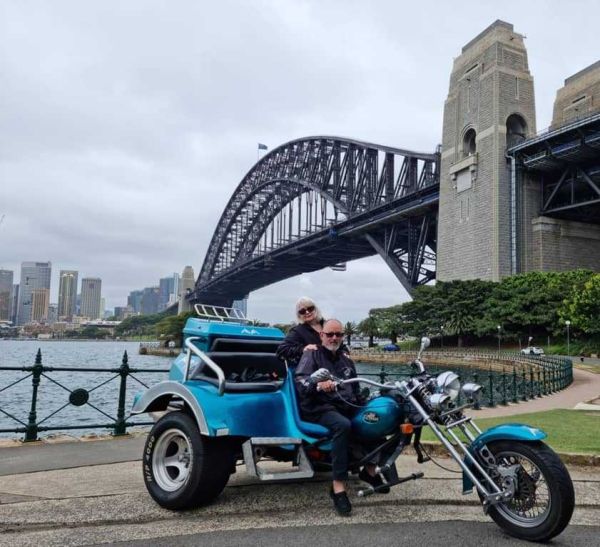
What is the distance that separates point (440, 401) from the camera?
3.48m

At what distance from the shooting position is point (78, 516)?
11.8ft

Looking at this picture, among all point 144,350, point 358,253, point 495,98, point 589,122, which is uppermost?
point 495,98

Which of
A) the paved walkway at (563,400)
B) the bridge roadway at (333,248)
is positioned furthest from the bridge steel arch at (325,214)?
the paved walkway at (563,400)

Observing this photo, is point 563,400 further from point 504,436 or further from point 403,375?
point 504,436

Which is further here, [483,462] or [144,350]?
[144,350]

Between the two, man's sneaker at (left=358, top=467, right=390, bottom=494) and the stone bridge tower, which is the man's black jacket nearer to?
man's sneaker at (left=358, top=467, right=390, bottom=494)

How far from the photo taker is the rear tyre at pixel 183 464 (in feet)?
12.3

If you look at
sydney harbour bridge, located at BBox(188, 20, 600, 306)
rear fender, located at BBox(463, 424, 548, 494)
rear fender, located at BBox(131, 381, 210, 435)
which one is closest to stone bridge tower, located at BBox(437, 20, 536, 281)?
sydney harbour bridge, located at BBox(188, 20, 600, 306)

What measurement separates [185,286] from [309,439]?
4480 inches

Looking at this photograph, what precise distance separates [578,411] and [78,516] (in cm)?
1100

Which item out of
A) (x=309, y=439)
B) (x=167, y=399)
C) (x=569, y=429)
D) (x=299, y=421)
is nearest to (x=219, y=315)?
(x=167, y=399)

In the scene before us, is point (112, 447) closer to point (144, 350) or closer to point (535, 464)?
point (535, 464)

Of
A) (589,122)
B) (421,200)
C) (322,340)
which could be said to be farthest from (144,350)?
(322,340)

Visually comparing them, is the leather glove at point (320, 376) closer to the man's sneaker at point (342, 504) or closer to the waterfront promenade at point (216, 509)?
the man's sneaker at point (342, 504)
